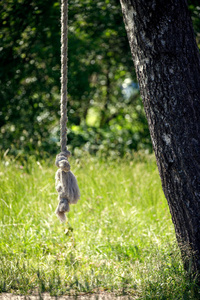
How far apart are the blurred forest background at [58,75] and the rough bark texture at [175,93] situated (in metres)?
3.44

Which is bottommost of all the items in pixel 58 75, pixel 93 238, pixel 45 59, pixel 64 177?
pixel 93 238

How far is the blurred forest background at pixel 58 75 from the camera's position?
5.68 meters

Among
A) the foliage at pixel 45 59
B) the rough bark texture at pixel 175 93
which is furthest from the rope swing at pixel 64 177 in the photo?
the foliage at pixel 45 59

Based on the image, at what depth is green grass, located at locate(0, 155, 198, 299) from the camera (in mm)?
2586

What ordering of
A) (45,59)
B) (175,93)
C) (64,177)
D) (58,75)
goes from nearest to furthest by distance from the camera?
(175,93) → (64,177) → (58,75) → (45,59)

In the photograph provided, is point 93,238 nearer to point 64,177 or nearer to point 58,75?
point 64,177

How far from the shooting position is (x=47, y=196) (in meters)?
4.06

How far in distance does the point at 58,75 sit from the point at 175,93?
3.95m

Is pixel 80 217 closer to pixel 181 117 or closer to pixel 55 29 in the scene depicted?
pixel 181 117

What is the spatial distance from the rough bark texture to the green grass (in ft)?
1.28

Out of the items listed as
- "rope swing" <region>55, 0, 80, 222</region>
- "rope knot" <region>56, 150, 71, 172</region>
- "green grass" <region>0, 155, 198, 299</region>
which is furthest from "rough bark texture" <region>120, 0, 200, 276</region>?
"rope knot" <region>56, 150, 71, 172</region>

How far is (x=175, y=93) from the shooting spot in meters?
2.34

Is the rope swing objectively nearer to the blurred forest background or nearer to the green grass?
the green grass

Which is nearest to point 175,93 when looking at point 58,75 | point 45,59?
point 58,75
